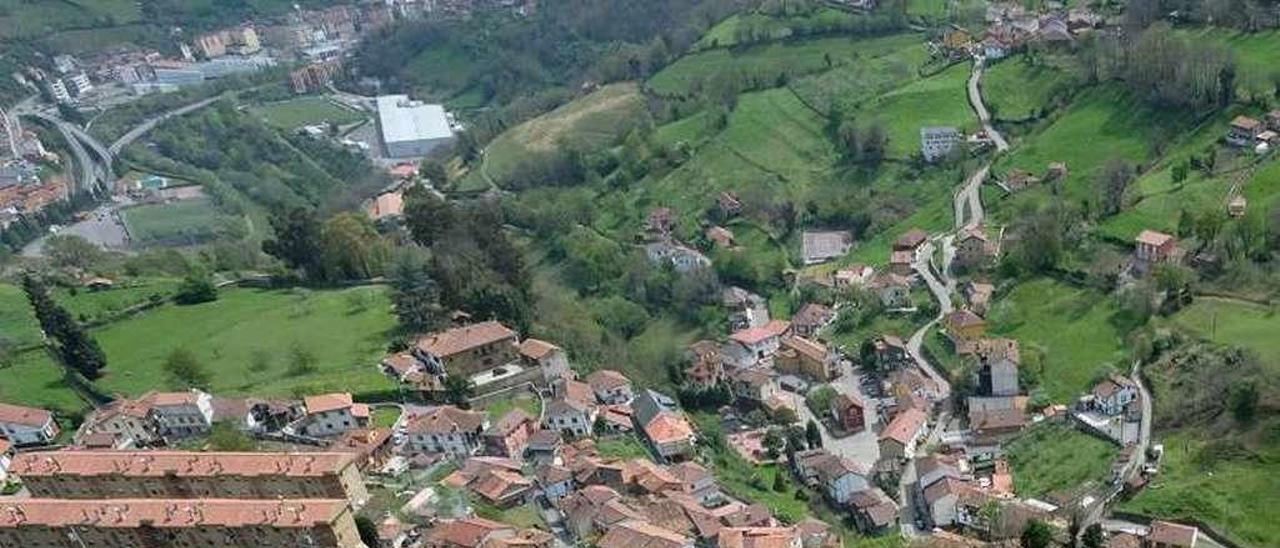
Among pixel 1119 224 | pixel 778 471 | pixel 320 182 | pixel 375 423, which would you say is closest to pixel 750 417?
pixel 778 471

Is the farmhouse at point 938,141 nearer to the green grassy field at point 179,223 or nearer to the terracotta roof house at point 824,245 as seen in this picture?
the terracotta roof house at point 824,245

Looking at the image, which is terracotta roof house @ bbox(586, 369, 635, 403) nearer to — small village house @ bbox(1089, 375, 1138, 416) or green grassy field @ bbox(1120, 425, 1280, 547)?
small village house @ bbox(1089, 375, 1138, 416)

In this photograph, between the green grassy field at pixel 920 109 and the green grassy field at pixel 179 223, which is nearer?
the green grassy field at pixel 920 109

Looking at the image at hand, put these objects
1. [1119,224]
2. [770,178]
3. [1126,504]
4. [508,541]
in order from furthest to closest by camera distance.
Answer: [770,178], [1119,224], [1126,504], [508,541]

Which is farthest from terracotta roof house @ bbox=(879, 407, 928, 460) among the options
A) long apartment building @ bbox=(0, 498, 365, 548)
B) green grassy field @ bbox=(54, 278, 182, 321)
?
green grassy field @ bbox=(54, 278, 182, 321)

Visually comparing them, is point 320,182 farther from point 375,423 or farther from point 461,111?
point 375,423

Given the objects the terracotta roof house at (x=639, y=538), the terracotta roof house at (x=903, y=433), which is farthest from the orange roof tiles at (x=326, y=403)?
the terracotta roof house at (x=903, y=433)
